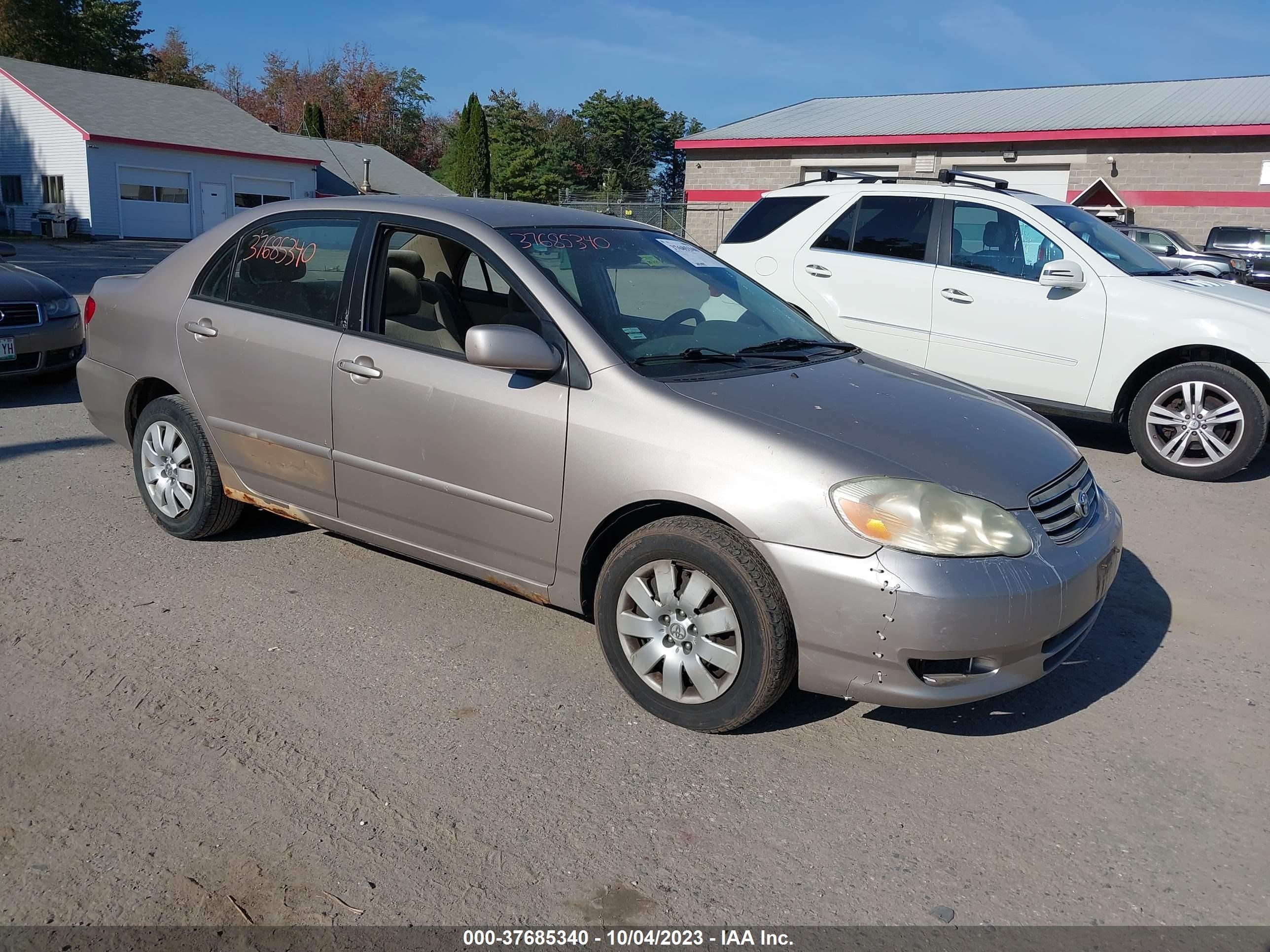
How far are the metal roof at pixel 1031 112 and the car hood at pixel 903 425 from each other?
24903mm

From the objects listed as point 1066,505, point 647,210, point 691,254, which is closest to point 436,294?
point 691,254

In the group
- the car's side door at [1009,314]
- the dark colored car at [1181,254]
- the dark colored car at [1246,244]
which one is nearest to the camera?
the car's side door at [1009,314]

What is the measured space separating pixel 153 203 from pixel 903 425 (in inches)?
1574

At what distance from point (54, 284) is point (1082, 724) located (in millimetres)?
8662

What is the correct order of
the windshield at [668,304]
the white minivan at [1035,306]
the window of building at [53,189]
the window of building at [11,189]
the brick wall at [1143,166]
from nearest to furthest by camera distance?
the windshield at [668,304]
the white minivan at [1035,306]
the brick wall at [1143,166]
the window of building at [53,189]
the window of building at [11,189]

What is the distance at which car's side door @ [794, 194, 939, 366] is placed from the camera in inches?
308

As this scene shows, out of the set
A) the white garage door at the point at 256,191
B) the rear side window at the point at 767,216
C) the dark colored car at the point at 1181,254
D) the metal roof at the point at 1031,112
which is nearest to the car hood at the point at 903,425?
the rear side window at the point at 767,216

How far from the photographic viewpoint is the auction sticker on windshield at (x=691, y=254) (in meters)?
4.69

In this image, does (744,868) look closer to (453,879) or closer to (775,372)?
(453,879)

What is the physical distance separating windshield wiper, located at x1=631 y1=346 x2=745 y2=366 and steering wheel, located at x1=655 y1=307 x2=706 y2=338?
161 mm

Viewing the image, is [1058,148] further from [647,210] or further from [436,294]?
[436,294]

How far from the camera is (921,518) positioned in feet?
10.3

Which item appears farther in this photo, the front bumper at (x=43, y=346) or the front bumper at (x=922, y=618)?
the front bumper at (x=43, y=346)

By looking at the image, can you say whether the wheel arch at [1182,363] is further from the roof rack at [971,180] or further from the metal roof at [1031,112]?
the metal roof at [1031,112]
